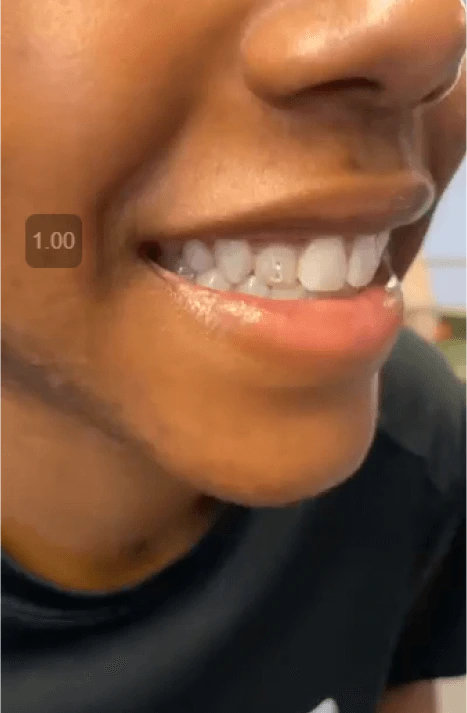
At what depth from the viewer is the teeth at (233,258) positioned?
33cm

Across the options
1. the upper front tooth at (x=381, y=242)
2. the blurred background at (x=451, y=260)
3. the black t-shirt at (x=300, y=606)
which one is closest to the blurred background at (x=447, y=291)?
the blurred background at (x=451, y=260)

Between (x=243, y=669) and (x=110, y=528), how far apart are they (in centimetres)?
15

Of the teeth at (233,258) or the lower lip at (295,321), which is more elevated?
the teeth at (233,258)

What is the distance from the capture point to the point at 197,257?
336mm

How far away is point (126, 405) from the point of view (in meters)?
0.34

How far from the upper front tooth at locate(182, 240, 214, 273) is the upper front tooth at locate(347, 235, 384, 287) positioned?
70 mm

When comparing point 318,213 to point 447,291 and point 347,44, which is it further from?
point 447,291

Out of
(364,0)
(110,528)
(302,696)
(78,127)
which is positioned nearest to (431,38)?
(364,0)

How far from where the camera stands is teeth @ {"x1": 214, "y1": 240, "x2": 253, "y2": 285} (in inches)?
13.1

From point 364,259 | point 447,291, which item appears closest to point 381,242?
point 364,259

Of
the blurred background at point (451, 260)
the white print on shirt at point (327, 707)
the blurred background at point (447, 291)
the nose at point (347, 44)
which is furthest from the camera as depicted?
the blurred background at point (451, 260)

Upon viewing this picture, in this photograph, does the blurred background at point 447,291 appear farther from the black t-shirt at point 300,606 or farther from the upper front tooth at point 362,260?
the upper front tooth at point 362,260

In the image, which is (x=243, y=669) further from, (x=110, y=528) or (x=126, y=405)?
(x=126, y=405)
